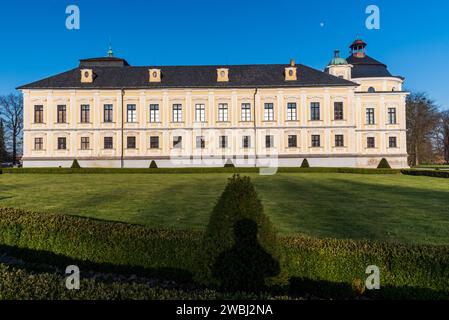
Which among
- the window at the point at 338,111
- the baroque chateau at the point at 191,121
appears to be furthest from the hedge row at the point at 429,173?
the window at the point at 338,111

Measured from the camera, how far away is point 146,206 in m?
11.9

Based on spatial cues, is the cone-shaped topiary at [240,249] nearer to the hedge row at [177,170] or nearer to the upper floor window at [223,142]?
the hedge row at [177,170]

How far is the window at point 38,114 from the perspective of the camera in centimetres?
4009

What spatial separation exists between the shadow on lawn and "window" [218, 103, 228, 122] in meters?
34.3

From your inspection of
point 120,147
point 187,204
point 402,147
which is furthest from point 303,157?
point 187,204

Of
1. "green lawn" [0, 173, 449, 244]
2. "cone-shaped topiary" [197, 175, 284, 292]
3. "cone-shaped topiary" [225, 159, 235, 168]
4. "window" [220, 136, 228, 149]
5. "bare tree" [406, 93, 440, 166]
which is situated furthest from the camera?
"bare tree" [406, 93, 440, 166]

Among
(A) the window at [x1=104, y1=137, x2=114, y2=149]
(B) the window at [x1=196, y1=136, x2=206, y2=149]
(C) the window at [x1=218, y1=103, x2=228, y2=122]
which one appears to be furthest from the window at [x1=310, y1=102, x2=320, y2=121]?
(A) the window at [x1=104, y1=137, x2=114, y2=149]

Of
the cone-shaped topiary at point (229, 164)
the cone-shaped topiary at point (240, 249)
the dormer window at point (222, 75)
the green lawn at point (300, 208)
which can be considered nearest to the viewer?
the cone-shaped topiary at point (240, 249)

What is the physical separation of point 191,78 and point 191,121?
569cm

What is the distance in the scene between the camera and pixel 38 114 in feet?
132

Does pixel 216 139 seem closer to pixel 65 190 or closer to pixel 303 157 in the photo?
pixel 303 157

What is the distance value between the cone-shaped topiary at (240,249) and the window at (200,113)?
121 ft

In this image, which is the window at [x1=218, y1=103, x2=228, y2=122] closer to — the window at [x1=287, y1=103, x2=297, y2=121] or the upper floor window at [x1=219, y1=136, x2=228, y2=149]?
the upper floor window at [x1=219, y1=136, x2=228, y2=149]

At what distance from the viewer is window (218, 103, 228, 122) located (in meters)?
40.9
